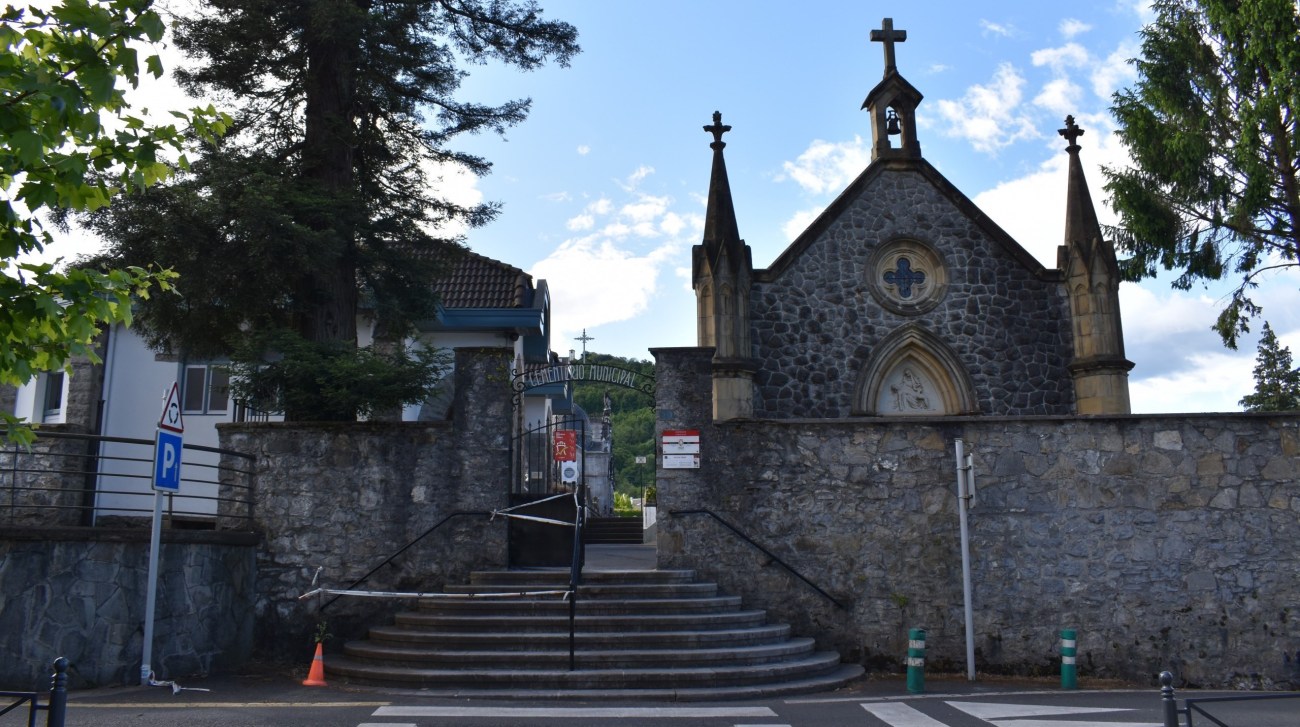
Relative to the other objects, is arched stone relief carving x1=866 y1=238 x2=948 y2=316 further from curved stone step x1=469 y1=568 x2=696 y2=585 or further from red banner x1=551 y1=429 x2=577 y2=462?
red banner x1=551 y1=429 x2=577 y2=462

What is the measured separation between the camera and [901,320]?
17.9 meters

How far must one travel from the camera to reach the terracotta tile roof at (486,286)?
19953 mm

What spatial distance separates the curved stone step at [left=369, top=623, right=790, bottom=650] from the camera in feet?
30.1

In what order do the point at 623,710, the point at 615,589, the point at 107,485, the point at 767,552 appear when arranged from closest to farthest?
the point at 623,710 < the point at 615,589 < the point at 767,552 < the point at 107,485

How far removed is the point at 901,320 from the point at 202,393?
13.4 metres

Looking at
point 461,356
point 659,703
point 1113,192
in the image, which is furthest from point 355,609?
point 1113,192

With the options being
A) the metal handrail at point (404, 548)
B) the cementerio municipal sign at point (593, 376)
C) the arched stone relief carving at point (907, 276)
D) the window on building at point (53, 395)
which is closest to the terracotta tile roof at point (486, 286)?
the cementerio municipal sign at point (593, 376)

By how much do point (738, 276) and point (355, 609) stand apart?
356 inches

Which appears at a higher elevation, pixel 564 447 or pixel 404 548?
pixel 564 447

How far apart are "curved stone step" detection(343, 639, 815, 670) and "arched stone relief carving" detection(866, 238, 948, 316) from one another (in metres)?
10.1

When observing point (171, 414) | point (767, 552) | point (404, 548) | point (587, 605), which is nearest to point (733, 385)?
point (767, 552)

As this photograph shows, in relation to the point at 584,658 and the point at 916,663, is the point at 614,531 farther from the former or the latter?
the point at 916,663

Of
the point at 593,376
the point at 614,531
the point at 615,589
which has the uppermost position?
the point at 593,376

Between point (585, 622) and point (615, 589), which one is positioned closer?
point (585, 622)
